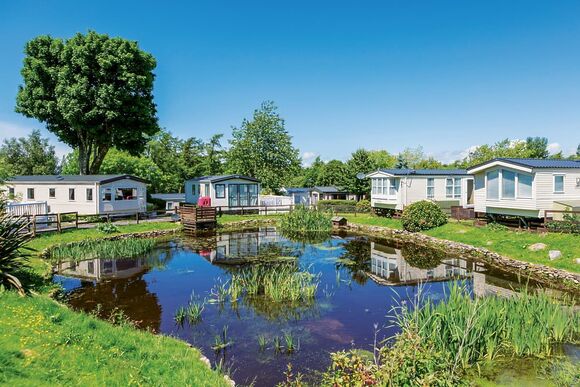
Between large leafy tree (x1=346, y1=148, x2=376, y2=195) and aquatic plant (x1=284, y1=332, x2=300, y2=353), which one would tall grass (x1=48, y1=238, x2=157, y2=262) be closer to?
aquatic plant (x1=284, y1=332, x2=300, y2=353)

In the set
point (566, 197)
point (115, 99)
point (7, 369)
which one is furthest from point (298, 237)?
point (7, 369)

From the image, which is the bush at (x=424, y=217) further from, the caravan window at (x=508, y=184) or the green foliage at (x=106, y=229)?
the green foliage at (x=106, y=229)

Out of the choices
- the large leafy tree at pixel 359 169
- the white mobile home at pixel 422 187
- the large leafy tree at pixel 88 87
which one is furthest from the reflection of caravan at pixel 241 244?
the large leafy tree at pixel 359 169

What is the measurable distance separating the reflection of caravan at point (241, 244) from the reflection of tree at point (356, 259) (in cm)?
497

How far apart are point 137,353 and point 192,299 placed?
5651 millimetres

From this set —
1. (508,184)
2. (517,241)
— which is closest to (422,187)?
(508,184)

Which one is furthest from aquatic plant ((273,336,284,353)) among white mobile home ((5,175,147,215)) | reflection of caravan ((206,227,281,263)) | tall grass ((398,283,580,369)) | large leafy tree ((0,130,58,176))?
large leafy tree ((0,130,58,176))

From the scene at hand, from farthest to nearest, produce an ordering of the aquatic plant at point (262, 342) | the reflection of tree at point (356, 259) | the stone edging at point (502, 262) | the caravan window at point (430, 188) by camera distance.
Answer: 1. the caravan window at point (430, 188)
2. the reflection of tree at point (356, 259)
3. the stone edging at point (502, 262)
4. the aquatic plant at point (262, 342)

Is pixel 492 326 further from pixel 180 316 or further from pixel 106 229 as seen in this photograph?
pixel 106 229

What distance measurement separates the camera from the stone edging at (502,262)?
46.4ft

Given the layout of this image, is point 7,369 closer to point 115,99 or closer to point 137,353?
point 137,353

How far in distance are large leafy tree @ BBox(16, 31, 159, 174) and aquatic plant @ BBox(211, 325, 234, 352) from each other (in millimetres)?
28475

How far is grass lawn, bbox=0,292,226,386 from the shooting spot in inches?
221

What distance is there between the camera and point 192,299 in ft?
41.8
